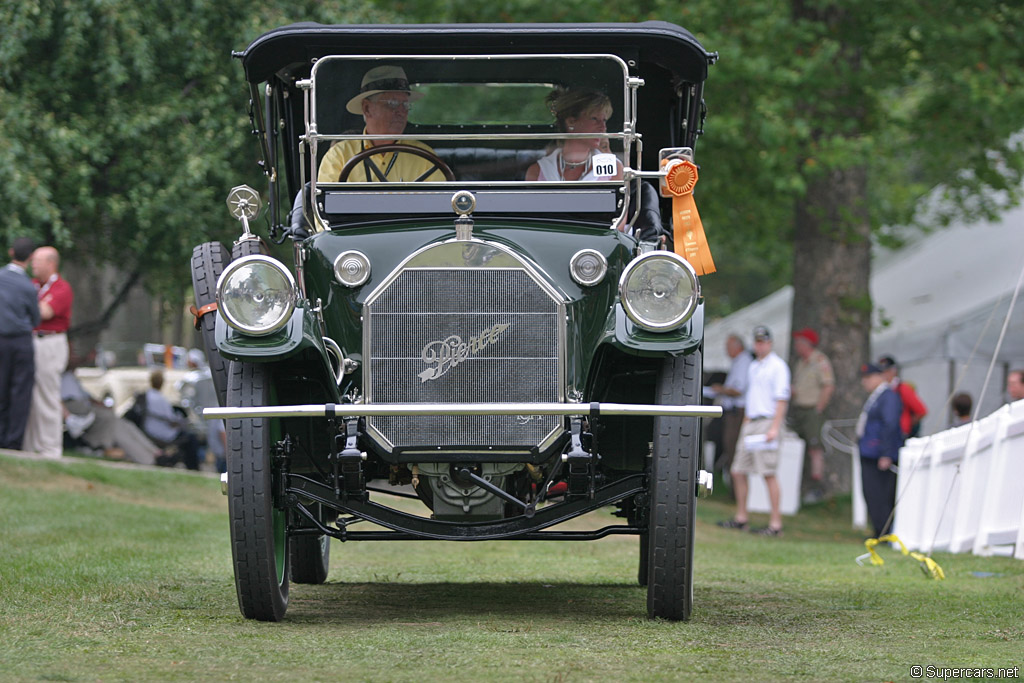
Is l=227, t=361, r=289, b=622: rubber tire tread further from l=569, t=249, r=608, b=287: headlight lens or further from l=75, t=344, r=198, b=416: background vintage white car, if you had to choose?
l=75, t=344, r=198, b=416: background vintage white car

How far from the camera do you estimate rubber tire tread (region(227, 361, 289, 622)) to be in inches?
227

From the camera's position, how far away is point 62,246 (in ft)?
57.5

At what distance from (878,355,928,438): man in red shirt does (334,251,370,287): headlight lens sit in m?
9.42

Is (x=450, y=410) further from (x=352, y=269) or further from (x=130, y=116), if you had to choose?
(x=130, y=116)

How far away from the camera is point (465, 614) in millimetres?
6301

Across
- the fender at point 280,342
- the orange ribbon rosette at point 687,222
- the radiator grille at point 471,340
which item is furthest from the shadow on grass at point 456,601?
the orange ribbon rosette at point 687,222

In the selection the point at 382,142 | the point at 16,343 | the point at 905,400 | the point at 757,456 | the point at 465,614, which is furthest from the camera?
the point at 905,400

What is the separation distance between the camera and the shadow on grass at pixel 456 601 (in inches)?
248

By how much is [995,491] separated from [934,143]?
9006 mm

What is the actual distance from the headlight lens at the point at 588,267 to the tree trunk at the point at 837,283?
43.0ft

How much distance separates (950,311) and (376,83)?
12776mm

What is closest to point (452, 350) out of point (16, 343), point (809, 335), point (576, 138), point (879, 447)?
point (576, 138)

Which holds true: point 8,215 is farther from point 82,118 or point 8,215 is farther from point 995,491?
point 995,491

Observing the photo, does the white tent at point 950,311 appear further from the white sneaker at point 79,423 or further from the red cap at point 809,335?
the white sneaker at point 79,423
